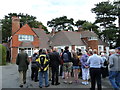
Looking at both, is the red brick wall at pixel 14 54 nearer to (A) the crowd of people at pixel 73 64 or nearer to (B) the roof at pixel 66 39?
(B) the roof at pixel 66 39

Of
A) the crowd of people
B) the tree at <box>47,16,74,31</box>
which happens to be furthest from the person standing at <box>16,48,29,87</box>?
the tree at <box>47,16,74,31</box>

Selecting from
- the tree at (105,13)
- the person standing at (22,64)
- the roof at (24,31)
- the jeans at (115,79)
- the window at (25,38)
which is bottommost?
the jeans at (115,79)

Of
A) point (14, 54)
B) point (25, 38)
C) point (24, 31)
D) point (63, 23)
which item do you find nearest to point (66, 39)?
point (25, 38)

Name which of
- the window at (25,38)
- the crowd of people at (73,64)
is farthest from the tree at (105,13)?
the crowd of people at (73,64)

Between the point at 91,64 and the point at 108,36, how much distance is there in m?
37.7

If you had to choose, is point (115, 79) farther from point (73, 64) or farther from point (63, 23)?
point (63, 23)

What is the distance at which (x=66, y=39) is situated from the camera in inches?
1470

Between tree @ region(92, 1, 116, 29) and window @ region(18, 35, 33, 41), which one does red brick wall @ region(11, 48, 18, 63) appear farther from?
tree @ region(92, 1, 116, 29)

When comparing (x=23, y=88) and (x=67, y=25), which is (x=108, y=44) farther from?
(x=23, y=88)

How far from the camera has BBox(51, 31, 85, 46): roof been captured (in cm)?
3691

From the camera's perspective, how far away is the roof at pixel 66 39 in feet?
121

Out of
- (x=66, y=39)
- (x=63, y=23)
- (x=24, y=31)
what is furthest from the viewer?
(x=63, y=23)

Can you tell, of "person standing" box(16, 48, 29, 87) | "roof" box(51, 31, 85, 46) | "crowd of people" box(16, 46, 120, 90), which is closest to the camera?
"crowd of people" box(16, 46, 120, 90)

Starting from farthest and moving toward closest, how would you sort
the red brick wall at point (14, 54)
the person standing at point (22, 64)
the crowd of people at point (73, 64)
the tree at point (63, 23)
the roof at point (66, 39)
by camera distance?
the tree at point (63, 23), the roof at point (66, 39), the red brick wall at point (14, 54), the person standing at point (22, 64), the crowd of people at point (73, 64)
